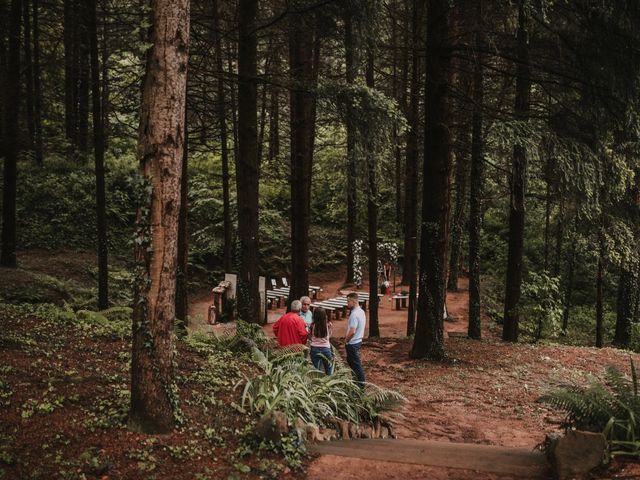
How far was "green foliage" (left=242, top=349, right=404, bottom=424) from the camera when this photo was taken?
645 centimetres

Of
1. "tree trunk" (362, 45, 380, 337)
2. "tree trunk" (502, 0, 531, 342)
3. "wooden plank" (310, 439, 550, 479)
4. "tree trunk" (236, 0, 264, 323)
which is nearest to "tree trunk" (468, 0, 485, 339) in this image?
"tree trunk" (502, 0, 531, 342)

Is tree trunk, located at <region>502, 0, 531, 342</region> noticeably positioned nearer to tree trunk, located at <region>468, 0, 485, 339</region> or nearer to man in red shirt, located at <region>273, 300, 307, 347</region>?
tree trunk, located at <region>468, 0, 485, 339</region>

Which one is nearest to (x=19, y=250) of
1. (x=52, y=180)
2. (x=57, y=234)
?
(x=57, y=234)

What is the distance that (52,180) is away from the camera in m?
22.5

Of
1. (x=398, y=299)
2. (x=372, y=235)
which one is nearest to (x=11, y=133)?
(x=372, y=235)

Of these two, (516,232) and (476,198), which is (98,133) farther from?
(516,232)

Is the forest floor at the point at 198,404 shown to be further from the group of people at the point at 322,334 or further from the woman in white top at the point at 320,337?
the woman in white top at the point at 320,337

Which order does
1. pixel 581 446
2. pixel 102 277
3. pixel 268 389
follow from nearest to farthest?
pixel 581 446 → pixel 268 389 → pixel 102 277

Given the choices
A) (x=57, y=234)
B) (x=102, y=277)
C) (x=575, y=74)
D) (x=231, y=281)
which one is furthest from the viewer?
(x=57, y=234)

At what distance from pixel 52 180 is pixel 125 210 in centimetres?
323

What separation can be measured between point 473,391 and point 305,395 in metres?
4.55

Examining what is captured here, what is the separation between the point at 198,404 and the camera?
6.29m

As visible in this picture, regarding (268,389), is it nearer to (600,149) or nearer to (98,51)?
(600,149)

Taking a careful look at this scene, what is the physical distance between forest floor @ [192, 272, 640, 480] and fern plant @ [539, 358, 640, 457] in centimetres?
29
